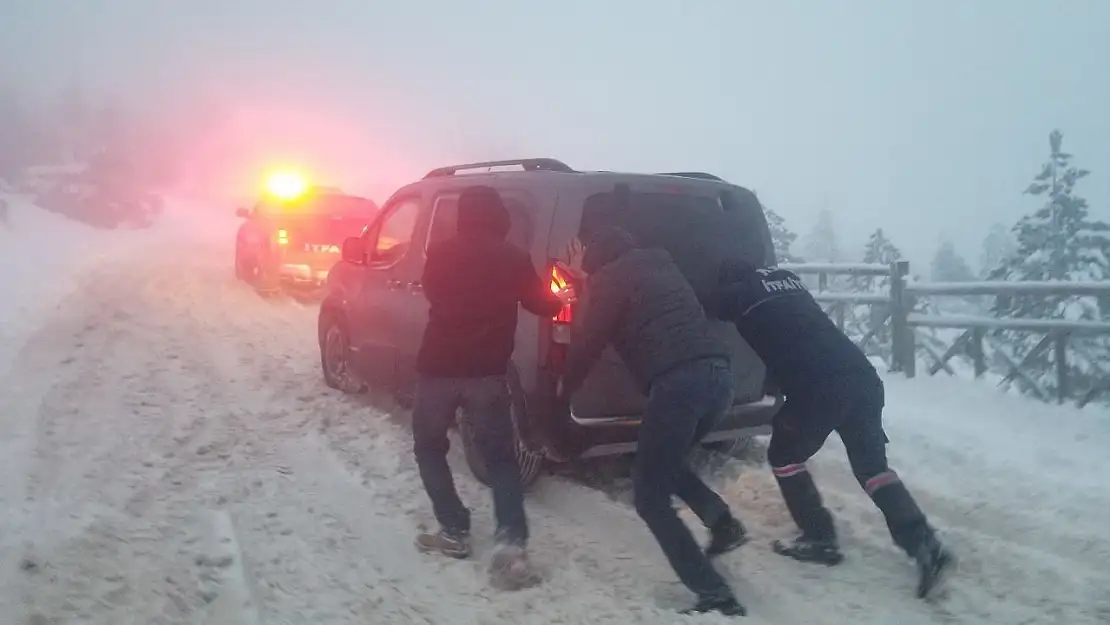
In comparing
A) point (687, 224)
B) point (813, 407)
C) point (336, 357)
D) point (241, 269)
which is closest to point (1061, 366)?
point (687, 224)

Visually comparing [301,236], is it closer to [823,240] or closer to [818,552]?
[818,552]

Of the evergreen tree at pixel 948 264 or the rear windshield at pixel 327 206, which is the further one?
the evergreen tree at pixel 948 264

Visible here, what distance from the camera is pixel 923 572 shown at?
4078 millimetres

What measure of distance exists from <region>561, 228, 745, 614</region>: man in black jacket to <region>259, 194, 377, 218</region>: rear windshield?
9715 millimetres

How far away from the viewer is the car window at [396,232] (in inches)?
251

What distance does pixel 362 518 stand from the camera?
493 centimetres

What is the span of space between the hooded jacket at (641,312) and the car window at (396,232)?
2423mm

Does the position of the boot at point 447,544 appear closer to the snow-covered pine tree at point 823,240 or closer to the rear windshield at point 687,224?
the rear windshield at point 687,224

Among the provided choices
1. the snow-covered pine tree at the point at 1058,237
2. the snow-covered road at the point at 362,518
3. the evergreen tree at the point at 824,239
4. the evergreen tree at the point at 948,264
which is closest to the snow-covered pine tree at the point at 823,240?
the evergreen tree at the point at 824,239

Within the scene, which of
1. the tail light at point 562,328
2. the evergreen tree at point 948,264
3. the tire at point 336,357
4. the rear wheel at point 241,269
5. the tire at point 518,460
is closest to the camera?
the tail light at point 562,328

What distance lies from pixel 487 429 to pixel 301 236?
9293 millimetres

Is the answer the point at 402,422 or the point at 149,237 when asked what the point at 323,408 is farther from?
the point at 149,237

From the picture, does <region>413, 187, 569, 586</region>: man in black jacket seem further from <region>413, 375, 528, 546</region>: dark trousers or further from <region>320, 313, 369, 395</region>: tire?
<region>320, 313, 369, 395</region>: tire

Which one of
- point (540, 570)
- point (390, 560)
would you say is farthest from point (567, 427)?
point (390, 560)
